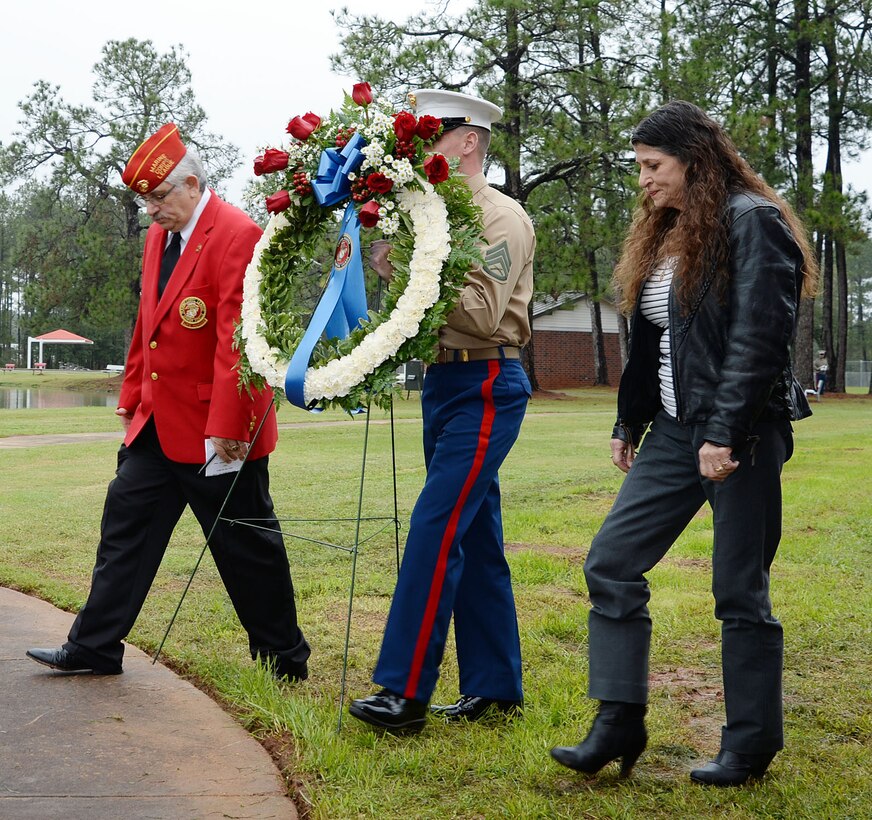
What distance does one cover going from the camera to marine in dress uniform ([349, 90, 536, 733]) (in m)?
3.75

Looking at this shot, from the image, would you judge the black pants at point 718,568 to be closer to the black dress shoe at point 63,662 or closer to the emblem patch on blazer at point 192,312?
the emblem patch on blazer at point 192,312

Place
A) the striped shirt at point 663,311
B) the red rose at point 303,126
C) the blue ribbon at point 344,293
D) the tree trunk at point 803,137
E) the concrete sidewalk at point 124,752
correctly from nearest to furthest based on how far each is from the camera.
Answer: the concrete sidewalk at point 124,752 < the striped shirt at point 663,311 < the blue ribbon at point 344,293 < the red rose at point 303,126 < the tree trunk at point 803,137

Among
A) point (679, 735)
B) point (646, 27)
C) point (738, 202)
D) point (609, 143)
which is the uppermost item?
point (646, 27)

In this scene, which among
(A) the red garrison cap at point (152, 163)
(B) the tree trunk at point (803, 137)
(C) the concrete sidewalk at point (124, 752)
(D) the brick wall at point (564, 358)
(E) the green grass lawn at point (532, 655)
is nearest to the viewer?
(C) the concrete sidewalk at point (124, 752)

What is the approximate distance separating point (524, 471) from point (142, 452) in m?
8.42

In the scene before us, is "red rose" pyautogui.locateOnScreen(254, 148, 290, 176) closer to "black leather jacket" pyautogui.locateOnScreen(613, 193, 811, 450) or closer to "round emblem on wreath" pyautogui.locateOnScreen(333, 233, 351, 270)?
"round emblem on wreath" pyautogui.locateOnScreen(333, 233, 351, 270)

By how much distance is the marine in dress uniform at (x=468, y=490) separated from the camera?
3748 millimetres

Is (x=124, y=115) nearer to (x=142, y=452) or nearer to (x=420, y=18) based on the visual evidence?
(x=420, y=18)

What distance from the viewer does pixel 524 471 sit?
12680 millimetres

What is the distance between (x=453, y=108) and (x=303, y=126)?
531mm

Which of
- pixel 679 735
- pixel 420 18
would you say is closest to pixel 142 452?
pixel 679 735

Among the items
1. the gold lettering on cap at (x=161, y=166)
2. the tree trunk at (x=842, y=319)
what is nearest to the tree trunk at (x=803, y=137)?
the tree trunk at (x=842, y=319)

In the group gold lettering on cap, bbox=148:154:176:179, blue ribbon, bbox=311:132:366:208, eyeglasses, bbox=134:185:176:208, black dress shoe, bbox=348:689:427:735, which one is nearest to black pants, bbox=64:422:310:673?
black dress shoe, bbox=348:689:427:735

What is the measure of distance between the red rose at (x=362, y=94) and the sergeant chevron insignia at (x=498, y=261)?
68cm
